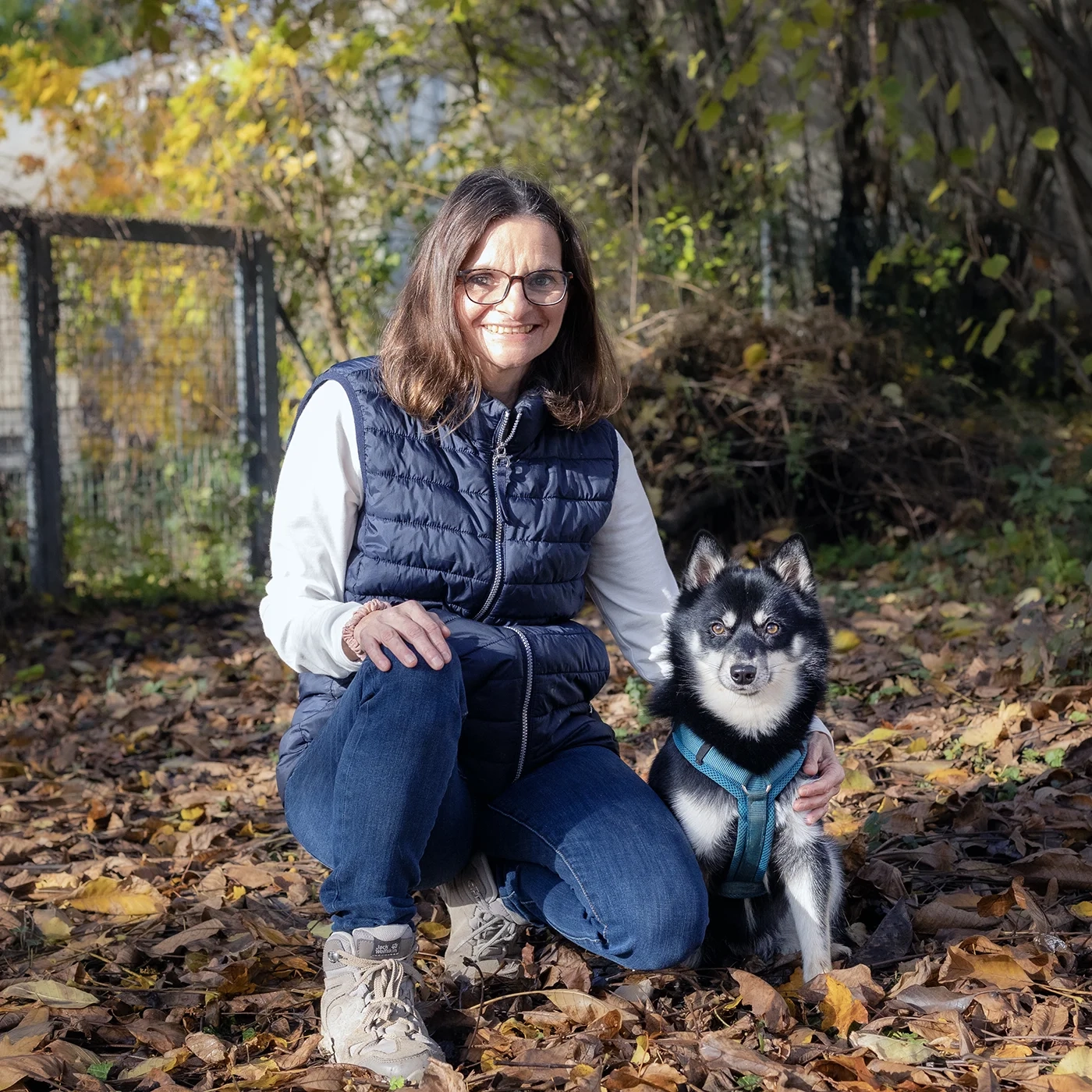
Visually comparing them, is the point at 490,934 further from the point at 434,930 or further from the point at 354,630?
the point at 354,630

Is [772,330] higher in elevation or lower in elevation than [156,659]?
higher

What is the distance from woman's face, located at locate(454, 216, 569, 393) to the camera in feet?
8.56

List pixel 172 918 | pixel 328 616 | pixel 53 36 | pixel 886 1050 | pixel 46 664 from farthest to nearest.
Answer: pixel 53 36 → pixel 46 664 → pixel 172 918 → pixel 328 616 → pixel 886 1050

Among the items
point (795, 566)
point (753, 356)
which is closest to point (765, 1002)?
point (795, 566)

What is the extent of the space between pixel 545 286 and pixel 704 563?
2.32ft

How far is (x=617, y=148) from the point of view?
337 inches

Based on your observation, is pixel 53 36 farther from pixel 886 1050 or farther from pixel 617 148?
pixel 886 1050

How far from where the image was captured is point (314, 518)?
8.30ft

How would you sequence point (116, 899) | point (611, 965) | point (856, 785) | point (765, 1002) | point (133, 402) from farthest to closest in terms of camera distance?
point (133, 402), point (856, 785), point (116, 899), point (611, 965), point (765, 1002)

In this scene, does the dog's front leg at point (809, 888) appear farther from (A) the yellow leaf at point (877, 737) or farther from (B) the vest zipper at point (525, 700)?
(A) the yellow leaf at point (877, 737)

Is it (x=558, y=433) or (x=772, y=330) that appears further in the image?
(x=772, y=330)

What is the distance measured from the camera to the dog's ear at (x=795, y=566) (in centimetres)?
260

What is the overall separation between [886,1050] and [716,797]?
0.57 m

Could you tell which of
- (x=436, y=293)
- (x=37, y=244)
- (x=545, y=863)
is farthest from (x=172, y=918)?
(x=37, y=244)
